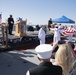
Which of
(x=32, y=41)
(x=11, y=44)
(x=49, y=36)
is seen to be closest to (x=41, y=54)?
(x=11, y=44)

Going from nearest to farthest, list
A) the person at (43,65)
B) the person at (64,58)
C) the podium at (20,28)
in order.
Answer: the person at (43,65) < the person at (64,58) < the podium at (20,28)

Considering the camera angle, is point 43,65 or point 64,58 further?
point 64,58

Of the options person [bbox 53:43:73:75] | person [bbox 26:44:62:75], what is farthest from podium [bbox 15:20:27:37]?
person [bbox 26:44:62:75]

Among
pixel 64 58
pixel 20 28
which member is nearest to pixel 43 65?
pixel 64 58

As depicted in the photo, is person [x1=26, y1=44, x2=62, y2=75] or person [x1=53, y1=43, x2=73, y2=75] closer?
person [x1=26, y1=44, x2=62, y2=75]

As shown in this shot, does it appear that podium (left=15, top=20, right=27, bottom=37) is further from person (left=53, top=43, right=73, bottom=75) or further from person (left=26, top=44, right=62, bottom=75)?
person (left=26, top=44, right=62, bottom=75)

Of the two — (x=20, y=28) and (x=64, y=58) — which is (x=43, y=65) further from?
(x=20, y=28)

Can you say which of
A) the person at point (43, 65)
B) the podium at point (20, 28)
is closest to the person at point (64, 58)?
the person at point (43, 65)

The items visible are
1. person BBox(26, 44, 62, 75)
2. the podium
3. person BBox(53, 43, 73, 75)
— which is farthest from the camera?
the podium

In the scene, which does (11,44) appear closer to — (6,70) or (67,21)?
(6,70)

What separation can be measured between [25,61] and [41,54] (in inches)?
258

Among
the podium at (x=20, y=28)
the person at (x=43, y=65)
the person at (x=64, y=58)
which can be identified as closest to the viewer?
the person at (x=43, y=65)

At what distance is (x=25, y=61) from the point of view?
9.30 m

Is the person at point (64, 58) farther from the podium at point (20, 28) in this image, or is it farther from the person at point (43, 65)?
the podium at point (20, 28)
